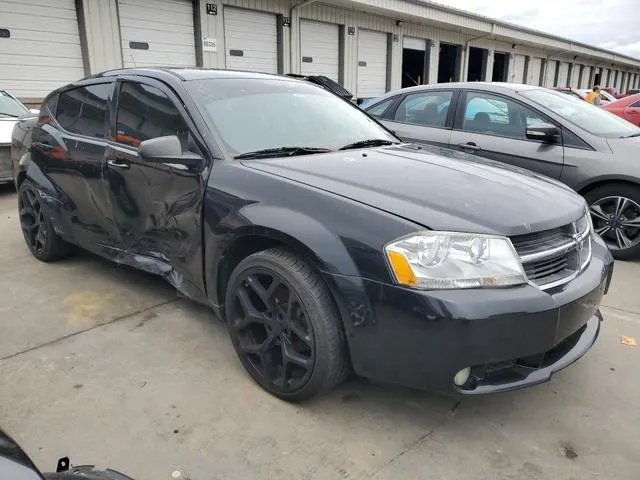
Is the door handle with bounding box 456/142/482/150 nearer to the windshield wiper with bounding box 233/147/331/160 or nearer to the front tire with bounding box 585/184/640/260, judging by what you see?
the front tire with bounding box 585/184/640/260

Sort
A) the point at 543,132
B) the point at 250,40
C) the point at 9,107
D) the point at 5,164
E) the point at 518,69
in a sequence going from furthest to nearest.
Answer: the point at 518,69, the point at 250,40, the point at 9,107, the point at 5,164, the point at 543,132

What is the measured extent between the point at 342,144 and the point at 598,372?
6.18 ft

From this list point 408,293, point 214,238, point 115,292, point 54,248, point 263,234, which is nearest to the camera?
point 408,293

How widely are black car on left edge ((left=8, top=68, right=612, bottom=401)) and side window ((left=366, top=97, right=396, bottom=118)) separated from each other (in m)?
2.55

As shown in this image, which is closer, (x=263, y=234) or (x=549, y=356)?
(x=549, y=356)

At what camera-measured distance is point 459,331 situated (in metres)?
1.96

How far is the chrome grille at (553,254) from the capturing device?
7.02 feet

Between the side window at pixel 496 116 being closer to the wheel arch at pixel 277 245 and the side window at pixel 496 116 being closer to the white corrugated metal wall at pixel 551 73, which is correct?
the wheel arch at pixel 277 245

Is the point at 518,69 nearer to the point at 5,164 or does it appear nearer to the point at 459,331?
the point at 5,164

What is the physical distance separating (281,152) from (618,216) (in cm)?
339

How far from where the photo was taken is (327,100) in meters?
3.51

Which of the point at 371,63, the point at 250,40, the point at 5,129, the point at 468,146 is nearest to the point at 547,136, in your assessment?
the point at 468,146

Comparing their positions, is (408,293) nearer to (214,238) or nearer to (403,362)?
(403,362)

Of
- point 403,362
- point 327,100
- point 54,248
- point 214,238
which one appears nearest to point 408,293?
point 403,362
